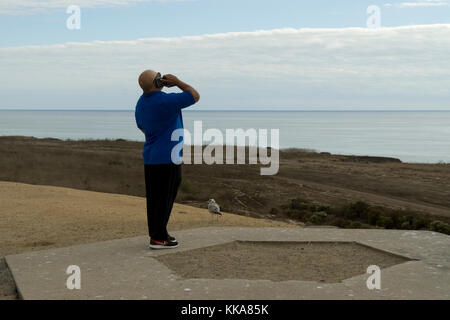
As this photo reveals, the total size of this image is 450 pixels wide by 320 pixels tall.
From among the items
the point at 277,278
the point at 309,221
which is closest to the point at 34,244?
the point at 277,278

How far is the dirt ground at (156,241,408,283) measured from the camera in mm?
5754

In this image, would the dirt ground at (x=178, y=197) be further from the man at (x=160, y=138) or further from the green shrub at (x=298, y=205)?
the man at (x=160, y=138)

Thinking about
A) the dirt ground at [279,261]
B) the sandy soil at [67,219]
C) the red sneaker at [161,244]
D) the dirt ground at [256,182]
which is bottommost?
→ the dirt ground at [256,182]

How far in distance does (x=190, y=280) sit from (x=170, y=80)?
246cm

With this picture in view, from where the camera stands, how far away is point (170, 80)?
6508mm

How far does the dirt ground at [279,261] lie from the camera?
227 inches

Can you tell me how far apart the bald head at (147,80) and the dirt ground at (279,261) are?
6.68ft

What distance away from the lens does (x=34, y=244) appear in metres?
8.42

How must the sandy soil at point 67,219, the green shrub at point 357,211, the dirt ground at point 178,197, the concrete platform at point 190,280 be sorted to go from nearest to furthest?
1. the concrete platform at point 190,280
2. the sandy soil at point 67,219
3. the dirt ground at point 178,197
4. the green shrub at point 357,211

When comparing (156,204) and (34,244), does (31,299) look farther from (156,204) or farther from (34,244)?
(34,244)
